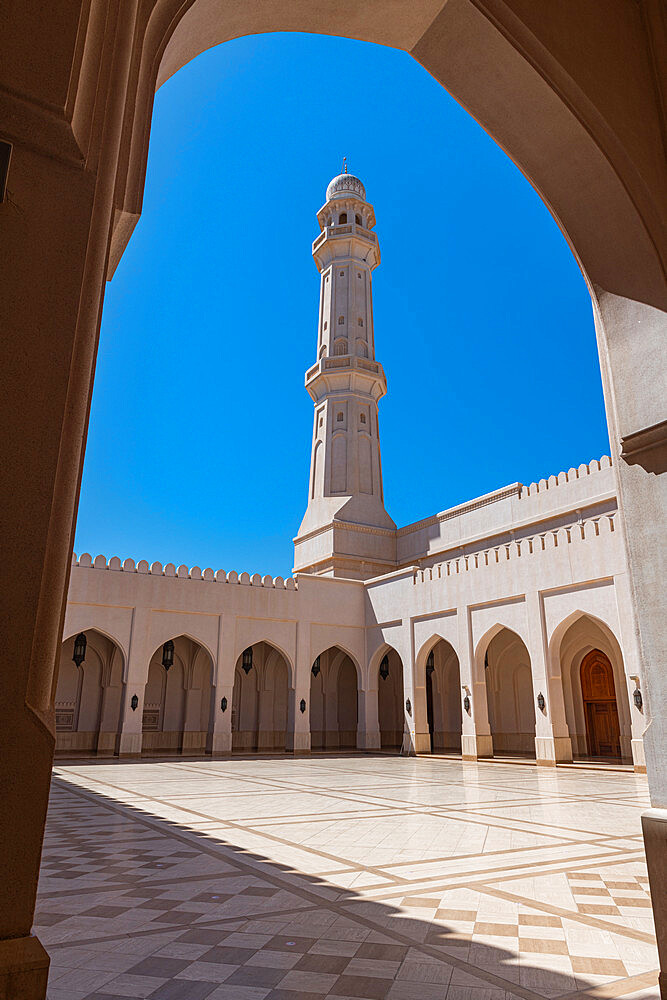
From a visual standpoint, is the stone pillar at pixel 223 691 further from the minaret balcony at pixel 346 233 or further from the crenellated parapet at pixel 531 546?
the minaret balcony at pixel 346 233

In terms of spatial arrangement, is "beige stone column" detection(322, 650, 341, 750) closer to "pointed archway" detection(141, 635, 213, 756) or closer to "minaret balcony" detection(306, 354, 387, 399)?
"pointed archway" detection(141, 635, 213, 756)

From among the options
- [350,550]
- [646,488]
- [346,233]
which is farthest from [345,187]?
[646,488]

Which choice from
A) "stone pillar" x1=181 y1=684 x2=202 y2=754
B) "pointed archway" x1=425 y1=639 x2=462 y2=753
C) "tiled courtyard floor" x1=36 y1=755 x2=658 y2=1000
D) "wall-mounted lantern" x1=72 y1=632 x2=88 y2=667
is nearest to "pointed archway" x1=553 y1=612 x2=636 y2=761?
"pointed archway" x1=425 y1=639 x2=462 y2=753

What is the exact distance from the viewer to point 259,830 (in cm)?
686

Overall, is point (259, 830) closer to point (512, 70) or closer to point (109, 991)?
point (109, 991)

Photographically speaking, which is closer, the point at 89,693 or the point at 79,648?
the point at 79,648

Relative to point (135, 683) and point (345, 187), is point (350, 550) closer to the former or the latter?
point (135, 683)

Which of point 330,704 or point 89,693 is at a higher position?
point 89,693

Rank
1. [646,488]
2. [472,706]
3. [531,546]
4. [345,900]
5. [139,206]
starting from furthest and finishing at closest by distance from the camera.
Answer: [472,706], [531,546], [345,900], [646,488], [139,206]

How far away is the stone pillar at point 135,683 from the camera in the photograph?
17.3 meters

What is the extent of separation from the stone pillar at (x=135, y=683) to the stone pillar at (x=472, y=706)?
7.88 m

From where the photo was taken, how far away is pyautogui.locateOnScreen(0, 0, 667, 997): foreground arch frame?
4.78ft

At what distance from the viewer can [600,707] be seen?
61.0 feet

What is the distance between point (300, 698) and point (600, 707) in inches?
314
